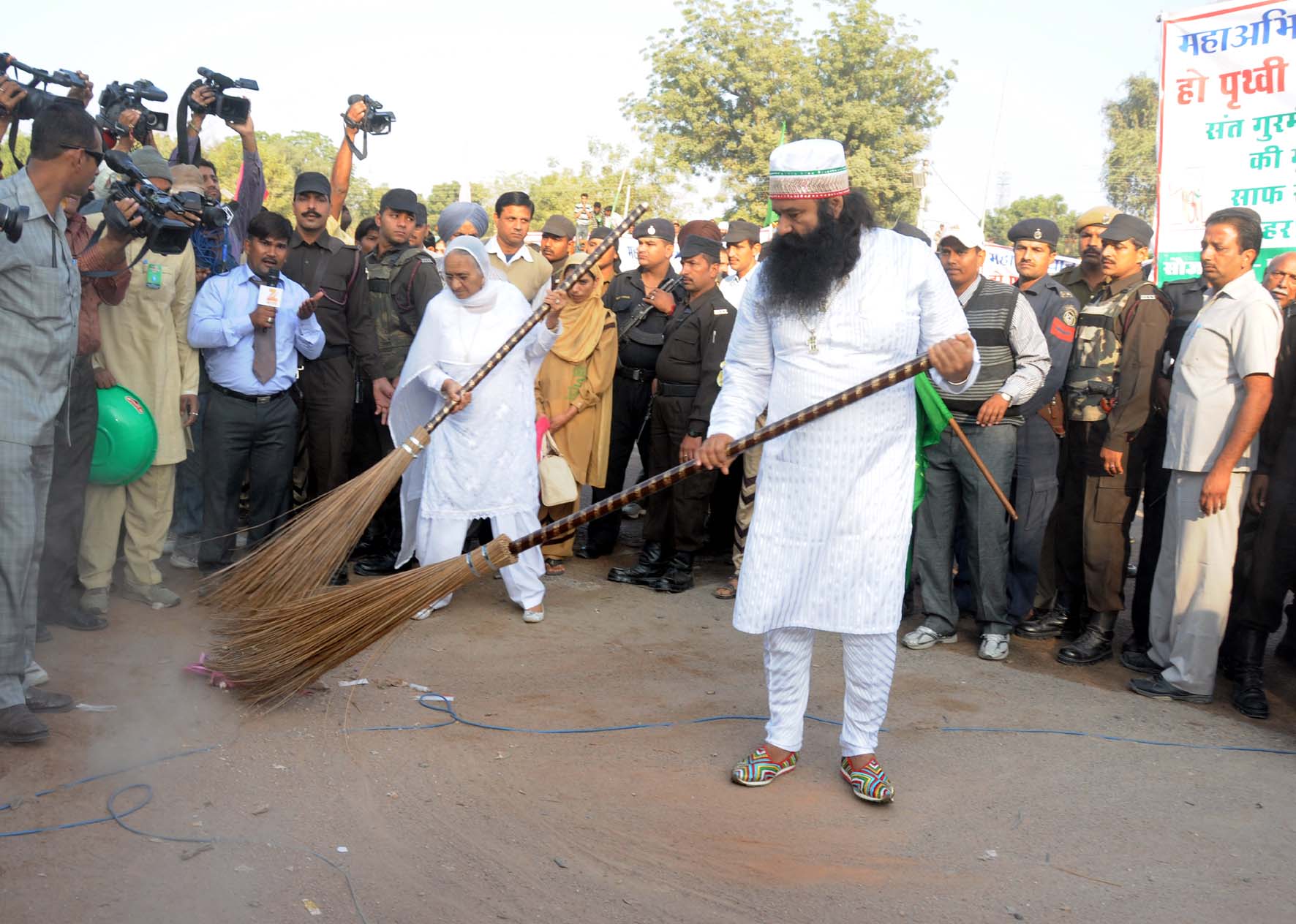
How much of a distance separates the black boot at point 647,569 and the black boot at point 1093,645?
7.54 feet

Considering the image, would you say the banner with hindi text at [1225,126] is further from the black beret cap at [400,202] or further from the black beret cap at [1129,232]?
the black beret cap at [400,202]

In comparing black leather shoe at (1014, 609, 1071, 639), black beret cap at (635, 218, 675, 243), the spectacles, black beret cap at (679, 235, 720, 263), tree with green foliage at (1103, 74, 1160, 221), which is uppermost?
tree with green foliage at (1103, 74, 1160, 221)

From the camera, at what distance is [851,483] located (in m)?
3.70

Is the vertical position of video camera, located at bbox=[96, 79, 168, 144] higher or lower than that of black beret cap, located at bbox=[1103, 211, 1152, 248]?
higher

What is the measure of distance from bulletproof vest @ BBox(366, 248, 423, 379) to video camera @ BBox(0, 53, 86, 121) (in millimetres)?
1839

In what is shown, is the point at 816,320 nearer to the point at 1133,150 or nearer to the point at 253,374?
the point at 253,374

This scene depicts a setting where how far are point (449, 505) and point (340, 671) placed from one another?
119 cm

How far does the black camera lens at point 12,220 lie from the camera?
11.2 ft

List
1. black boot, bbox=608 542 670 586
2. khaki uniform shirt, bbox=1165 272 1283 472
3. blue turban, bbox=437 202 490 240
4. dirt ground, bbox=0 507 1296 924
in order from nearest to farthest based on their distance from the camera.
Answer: dirt ground, bbox=0 507 1296 924 → khaki uniform shirt, bbox=1165 272 1283 472 → black boot, bbox=608 542 670 586 → blue turban, bbox=437 202 490 240

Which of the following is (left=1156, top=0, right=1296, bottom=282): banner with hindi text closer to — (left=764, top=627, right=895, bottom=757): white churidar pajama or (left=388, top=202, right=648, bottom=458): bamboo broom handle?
(left=388, top=202, right=648, bottom=458): bamboo broom handle

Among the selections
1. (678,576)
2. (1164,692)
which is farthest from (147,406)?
(1164,692)

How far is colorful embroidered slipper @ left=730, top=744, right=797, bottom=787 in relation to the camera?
3.81 meters

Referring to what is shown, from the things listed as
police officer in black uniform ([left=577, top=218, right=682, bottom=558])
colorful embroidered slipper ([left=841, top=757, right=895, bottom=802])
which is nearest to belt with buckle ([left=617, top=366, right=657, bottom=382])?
police officer in black uniform ([left=577, top=218, right=682, bottom=558])

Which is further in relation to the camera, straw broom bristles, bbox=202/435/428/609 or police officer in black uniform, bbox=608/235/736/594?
police officer in black uniform, bbox=608/235/736/594
